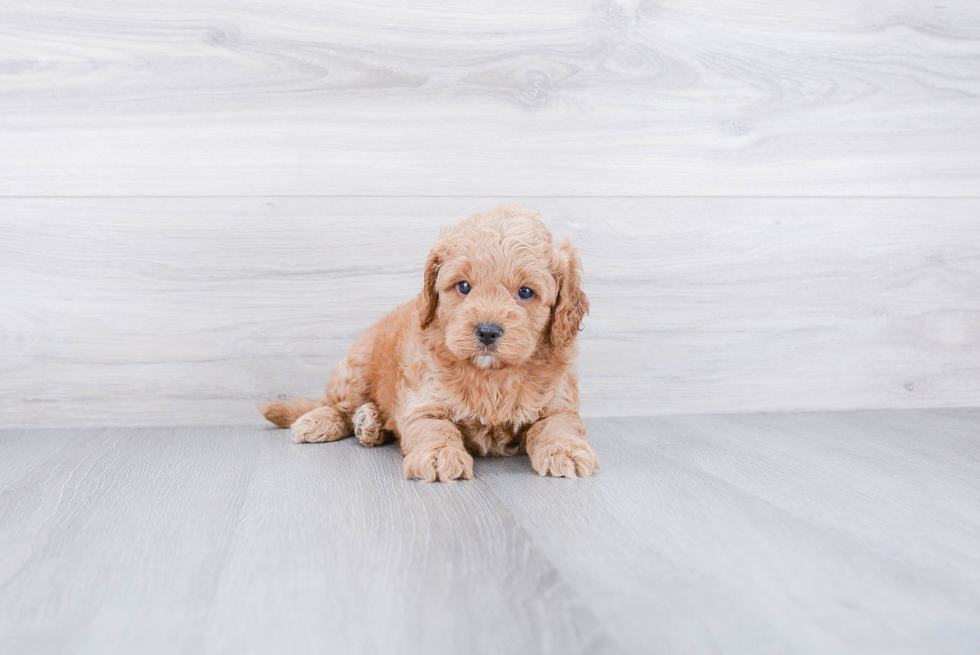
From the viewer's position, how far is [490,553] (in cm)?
121

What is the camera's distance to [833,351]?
8.92 ft

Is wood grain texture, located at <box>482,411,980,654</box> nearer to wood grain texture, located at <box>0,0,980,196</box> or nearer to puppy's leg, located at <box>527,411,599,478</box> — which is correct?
puppy's leg, located at <box>527,411,599,478</box>

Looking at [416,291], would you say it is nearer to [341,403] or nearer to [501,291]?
[341,403]

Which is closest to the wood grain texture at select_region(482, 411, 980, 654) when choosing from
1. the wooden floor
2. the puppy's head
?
the wooden floor

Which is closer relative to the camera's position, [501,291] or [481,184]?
[501,291]

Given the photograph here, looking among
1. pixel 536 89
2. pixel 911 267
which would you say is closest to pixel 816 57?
pixel 911 267

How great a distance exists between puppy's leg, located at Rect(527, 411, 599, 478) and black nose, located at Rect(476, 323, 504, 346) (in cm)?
30

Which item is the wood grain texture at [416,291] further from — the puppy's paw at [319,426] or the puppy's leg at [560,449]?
the puppy's leg at [560,449]

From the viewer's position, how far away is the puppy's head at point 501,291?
1.67 m

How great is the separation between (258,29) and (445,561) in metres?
1.96

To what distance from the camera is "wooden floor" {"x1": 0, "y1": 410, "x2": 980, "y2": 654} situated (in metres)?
0.94

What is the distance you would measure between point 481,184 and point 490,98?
30cm

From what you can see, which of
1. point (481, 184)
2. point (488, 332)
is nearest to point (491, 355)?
point (488, 332)

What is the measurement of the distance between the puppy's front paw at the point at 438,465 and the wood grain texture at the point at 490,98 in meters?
1.07
